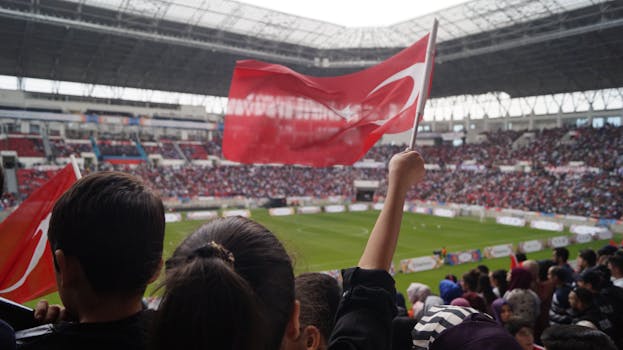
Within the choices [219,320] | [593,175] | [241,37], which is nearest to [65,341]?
[219,320]

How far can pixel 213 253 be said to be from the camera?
139 cm

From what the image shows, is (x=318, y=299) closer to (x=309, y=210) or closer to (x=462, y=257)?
(x=462, y=257)

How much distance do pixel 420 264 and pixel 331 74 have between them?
40687 millimetres

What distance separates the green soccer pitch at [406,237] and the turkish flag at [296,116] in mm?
10865

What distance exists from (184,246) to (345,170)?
6032 cm

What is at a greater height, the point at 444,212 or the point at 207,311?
the point at 207,311

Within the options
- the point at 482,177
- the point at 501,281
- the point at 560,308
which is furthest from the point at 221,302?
the point at 482,177

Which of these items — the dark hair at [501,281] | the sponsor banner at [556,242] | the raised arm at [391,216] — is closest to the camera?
the raised arm at [391,216]

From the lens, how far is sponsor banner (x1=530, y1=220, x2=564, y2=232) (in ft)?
108

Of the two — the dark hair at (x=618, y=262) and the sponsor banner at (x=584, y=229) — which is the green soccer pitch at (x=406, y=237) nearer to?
the sponsor banner at (x=584, y=229)

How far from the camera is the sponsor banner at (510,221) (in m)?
35.4

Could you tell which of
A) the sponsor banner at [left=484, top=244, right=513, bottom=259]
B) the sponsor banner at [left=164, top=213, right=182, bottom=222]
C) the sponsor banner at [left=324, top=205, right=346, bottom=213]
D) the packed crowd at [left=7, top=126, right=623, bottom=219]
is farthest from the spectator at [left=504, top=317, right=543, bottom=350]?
the sponsor banner at [left=324, top=205, right=346, bottom=213]

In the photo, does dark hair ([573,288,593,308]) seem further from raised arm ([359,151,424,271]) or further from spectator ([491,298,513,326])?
raised arm ([359,151,424,271])

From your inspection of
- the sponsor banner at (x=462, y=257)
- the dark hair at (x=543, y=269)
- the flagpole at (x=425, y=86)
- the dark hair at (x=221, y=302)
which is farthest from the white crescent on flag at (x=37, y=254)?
the sponsor banner at (x=462, y=257)
